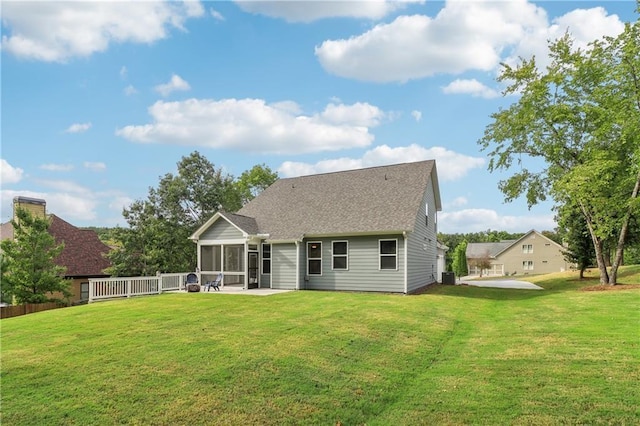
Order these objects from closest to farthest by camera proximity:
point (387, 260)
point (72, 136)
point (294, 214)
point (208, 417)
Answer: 1. point (208, 417)
2. point (72, 136)
3. point (387, 260)
4. point (294, 214)

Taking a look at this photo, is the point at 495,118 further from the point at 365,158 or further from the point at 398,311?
the point at 398,311

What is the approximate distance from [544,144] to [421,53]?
495 inches

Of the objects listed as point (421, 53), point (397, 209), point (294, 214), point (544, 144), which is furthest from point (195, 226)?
point (544, 144)

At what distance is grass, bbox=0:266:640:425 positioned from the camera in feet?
16.0

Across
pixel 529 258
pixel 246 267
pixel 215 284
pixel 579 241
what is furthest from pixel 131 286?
pixel 529 258

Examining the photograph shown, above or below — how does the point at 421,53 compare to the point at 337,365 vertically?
above

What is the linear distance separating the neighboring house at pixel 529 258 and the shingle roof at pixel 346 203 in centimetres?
4599

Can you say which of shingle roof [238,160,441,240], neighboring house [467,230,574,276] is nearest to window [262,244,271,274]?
shingle roof [238,160,441,240]

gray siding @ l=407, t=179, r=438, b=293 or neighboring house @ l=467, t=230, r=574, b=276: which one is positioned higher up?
gray siding @ l=407, t=179, r=438, b=293

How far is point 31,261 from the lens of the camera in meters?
17.8

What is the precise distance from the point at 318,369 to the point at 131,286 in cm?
1495

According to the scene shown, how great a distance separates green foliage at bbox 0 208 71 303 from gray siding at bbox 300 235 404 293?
39.2 feet

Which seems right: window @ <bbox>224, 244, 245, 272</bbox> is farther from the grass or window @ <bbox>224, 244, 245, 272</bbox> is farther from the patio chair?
the grass

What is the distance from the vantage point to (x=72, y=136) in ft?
51.6
